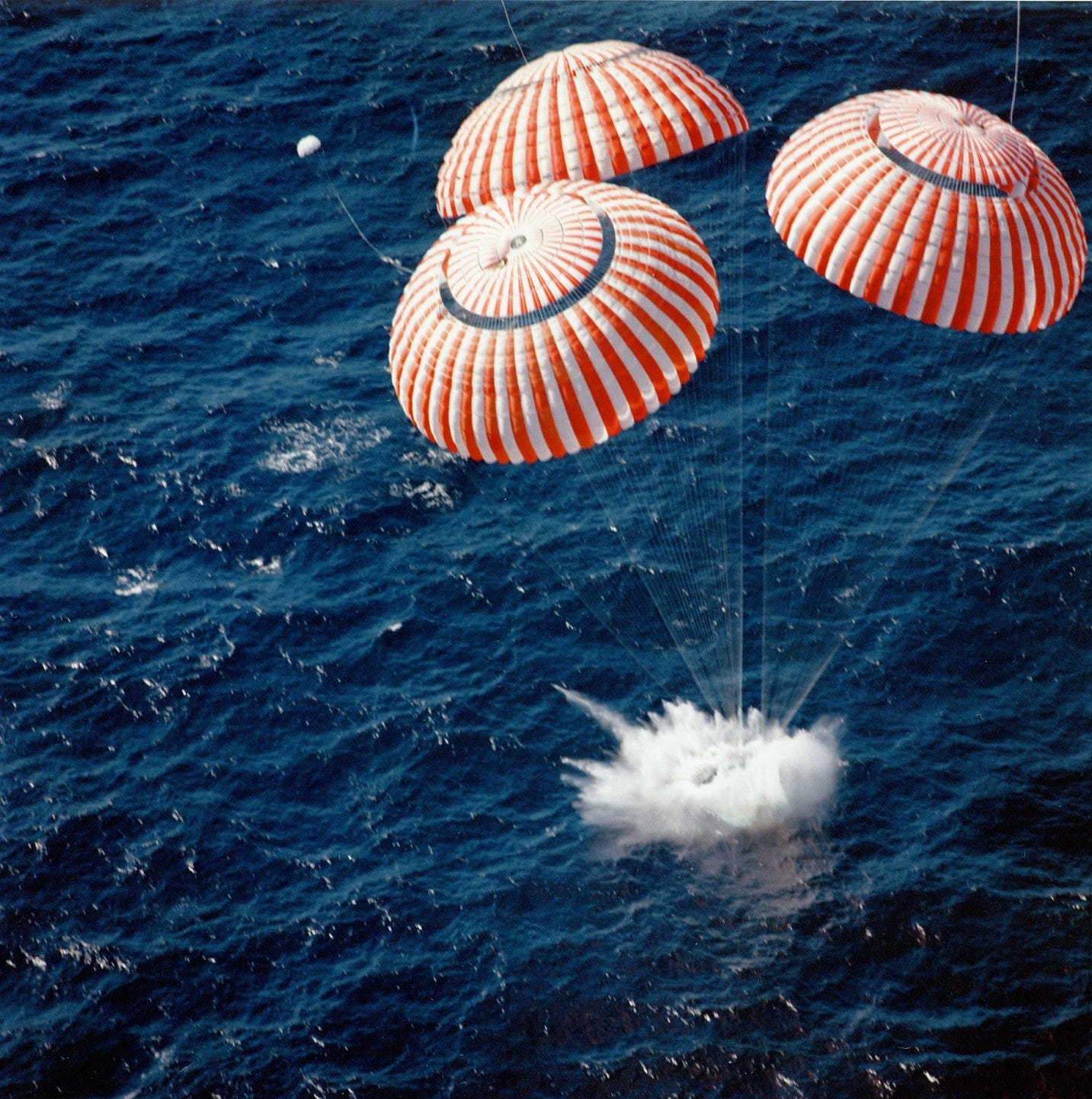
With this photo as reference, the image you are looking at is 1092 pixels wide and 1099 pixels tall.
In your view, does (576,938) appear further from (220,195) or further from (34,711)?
(220,195)

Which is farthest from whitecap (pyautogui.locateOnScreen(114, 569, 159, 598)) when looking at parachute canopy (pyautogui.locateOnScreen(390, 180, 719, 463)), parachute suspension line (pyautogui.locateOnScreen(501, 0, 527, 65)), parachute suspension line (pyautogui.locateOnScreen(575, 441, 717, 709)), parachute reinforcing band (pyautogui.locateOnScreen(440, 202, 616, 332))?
parachute suspension line (pyautogui.locateOnScreen(501, 0, 527, 65))

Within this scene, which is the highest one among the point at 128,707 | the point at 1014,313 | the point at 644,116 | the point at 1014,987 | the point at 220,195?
the point at 644,116

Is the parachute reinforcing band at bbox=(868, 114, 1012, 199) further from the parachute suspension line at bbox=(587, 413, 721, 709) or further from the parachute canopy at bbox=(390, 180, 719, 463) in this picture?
the parachute suspension line at bbox=(587, 413, 721, 709)

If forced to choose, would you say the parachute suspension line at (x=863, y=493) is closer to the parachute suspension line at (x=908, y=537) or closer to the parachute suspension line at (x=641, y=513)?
the parachute suspension line at (x=908, y=537)

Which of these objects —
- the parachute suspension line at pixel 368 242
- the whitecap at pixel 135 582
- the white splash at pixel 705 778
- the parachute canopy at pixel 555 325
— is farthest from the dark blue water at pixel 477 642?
the parachute canopy at pixel 555 325

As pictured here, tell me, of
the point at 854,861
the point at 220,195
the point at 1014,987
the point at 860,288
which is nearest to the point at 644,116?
the point at 860,288

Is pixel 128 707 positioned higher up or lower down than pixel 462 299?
lower down
